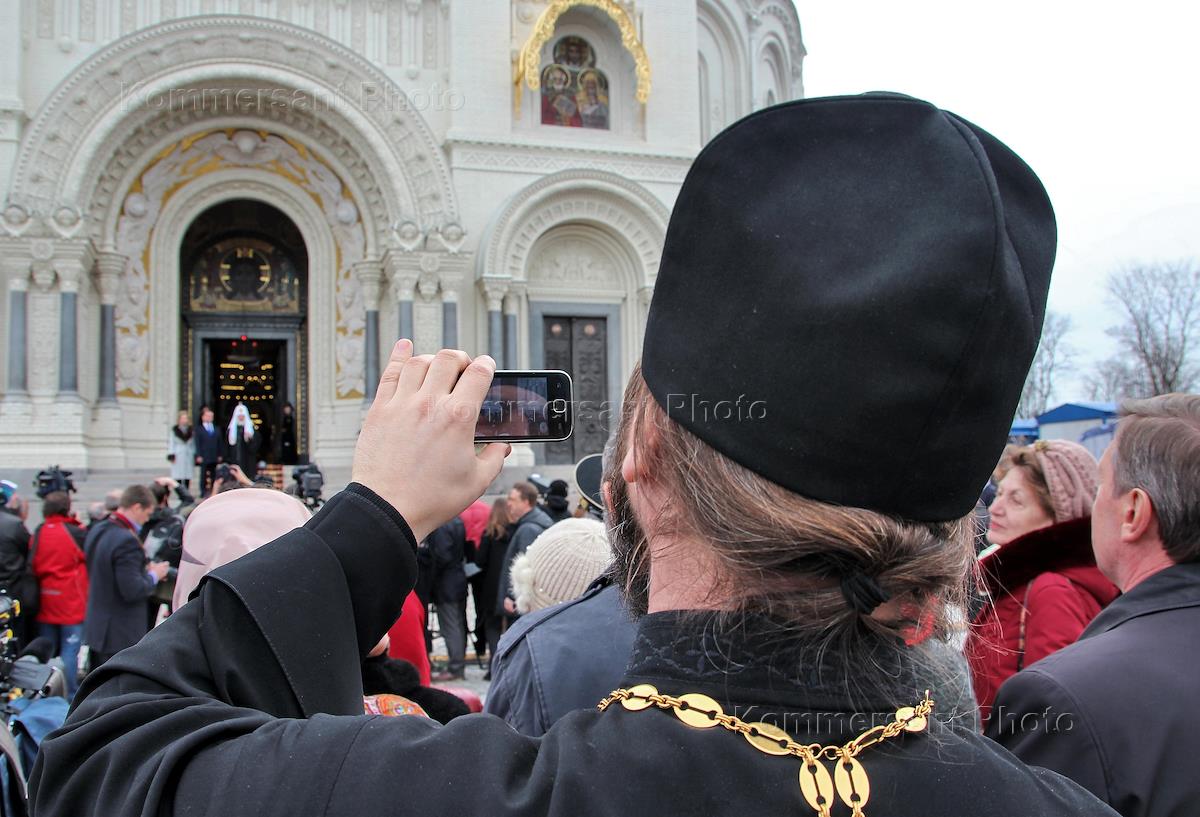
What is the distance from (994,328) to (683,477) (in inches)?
13.2

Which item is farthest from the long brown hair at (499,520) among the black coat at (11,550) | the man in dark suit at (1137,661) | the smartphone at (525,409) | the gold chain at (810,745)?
the gold chain at (810,745)

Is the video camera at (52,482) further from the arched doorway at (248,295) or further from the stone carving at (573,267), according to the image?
the stone carving at (573,267)

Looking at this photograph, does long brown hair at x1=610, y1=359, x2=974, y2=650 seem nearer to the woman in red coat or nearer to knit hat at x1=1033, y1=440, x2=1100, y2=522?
the woman in red coat

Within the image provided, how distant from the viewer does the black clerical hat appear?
31.9 inches

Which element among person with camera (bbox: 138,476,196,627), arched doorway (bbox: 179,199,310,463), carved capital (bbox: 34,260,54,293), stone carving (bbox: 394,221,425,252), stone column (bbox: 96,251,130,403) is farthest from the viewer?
arched doorway (bbox: 179,199,310,463)

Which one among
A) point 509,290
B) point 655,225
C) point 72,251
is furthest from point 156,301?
point 655,225

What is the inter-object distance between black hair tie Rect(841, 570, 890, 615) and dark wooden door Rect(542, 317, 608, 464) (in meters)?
16.4

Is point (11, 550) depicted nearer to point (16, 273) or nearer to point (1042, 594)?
point (1042, 594)

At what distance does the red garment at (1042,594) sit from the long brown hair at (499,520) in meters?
4.95

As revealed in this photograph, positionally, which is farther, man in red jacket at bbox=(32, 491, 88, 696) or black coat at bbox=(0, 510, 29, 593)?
man in red jacket at bbox=(32, 491, 88, 696)

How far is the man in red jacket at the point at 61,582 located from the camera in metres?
6.08

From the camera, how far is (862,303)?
804 mm

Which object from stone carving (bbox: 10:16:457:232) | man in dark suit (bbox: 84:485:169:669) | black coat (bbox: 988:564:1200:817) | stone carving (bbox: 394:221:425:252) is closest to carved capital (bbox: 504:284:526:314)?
stone carving (bbox: 10:16:457:232)

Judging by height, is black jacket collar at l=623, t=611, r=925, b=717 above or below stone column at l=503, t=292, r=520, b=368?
below
